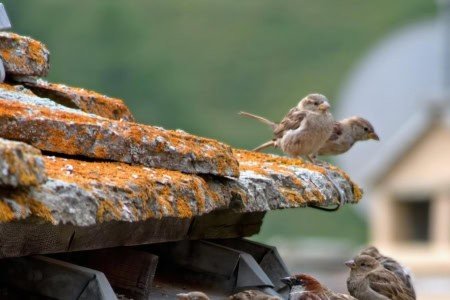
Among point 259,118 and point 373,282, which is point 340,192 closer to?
point 373,282

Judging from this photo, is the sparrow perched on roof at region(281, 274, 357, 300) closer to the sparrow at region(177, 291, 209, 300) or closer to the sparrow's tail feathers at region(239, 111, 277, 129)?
the sparrow at region(177, 291, 209, 300)

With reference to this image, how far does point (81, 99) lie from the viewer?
5.39m

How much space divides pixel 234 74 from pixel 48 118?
55692 mm

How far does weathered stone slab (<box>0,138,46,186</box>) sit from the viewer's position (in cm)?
349

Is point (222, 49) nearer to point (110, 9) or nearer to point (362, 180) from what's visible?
point (110, 9)

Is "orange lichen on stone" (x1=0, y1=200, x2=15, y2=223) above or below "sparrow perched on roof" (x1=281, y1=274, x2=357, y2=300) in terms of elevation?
above

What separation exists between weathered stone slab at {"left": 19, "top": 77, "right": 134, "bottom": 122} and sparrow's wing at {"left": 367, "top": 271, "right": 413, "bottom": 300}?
1775mm

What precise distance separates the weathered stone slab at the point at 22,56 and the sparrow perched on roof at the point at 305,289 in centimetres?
124

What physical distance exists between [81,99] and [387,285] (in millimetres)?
2191

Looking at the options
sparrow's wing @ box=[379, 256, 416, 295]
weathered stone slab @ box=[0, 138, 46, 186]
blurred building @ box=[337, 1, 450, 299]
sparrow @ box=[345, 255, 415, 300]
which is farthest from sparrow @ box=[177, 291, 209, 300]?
blurred building @ box=[337, 1, 450, 299]

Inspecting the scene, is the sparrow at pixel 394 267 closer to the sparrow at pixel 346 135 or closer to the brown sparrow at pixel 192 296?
the sparrow at pixel 346 135


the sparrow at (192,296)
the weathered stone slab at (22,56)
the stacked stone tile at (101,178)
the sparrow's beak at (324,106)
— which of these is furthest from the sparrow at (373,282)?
the weathered stone slab at (22,56)

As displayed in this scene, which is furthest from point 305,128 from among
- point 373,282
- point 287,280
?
point 287,280

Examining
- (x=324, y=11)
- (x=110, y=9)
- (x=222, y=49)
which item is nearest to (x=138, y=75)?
(x=110, y=9)
